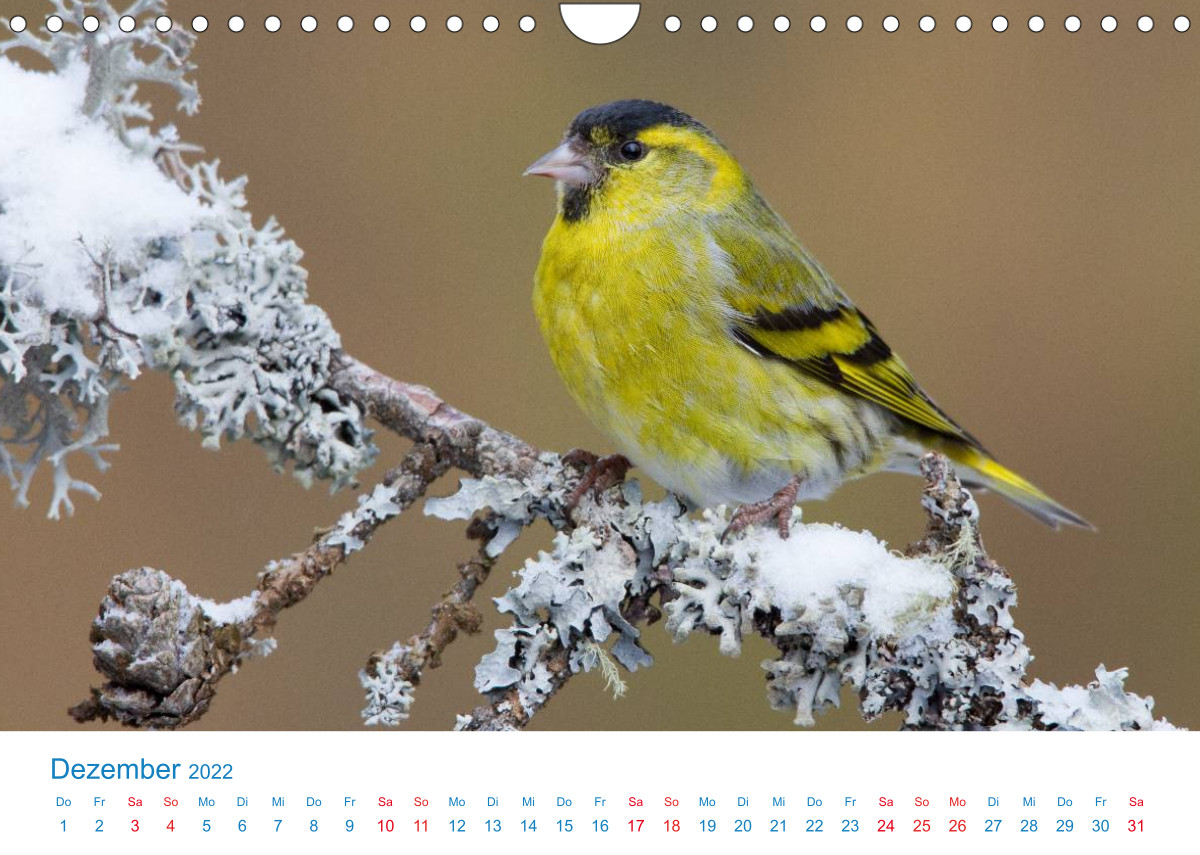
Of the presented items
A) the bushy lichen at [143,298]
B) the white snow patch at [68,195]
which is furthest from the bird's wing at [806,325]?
the white snow patch at [68,195]

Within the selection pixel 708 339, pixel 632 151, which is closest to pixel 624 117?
pixel 632 151

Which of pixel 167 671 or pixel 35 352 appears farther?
pixel 35 352

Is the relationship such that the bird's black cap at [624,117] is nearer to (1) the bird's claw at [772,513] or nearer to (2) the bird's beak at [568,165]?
(2) the bird's beak at [568,165]

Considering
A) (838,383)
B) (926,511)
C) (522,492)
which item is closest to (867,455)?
(838,383)
